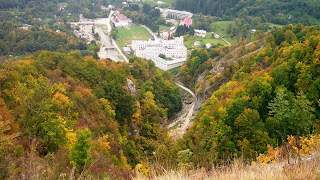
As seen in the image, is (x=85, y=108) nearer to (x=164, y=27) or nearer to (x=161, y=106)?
(x=161, y=106)

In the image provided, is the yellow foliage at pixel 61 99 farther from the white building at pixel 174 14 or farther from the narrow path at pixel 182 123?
the white building at pixel 174 14

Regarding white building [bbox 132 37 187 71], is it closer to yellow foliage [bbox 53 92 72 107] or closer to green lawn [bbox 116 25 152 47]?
green lawn [bbox 116 25 152 47]

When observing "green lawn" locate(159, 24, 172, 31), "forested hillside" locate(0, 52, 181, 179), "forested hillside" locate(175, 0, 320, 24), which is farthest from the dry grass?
"green lawn" locate(159, 24, 172, 31)

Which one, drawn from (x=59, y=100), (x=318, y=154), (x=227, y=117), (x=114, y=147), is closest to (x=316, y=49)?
(x=227, y=117)

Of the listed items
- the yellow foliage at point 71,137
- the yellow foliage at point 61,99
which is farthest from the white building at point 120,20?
the yellow foliage at point 71,137

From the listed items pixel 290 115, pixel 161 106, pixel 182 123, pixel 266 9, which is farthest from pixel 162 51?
pixel 290 115

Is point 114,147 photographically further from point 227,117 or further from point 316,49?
point 316,49
